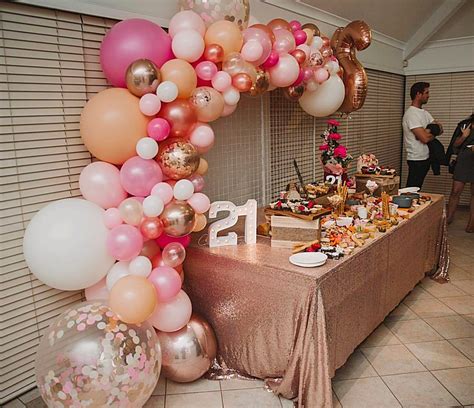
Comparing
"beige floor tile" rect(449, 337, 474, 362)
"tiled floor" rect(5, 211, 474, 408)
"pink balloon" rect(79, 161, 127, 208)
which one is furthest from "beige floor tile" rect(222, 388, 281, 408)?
"beige floor tile" rect(449, 337, 474, 362)

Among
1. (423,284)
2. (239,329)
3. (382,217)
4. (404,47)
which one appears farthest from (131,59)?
(404,47)

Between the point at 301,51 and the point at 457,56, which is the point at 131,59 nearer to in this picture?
the point at 301,51

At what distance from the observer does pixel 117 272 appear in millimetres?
→ 1929

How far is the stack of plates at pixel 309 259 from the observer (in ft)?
6.53

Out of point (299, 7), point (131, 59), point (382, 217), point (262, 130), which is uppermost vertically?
point (299, 7)

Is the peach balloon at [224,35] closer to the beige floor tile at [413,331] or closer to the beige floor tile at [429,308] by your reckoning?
the beige floor tile at [413,331]

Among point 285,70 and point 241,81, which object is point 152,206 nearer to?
point 241,81

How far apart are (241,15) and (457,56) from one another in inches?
180

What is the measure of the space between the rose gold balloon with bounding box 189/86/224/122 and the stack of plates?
79cm

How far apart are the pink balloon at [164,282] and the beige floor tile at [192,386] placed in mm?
560

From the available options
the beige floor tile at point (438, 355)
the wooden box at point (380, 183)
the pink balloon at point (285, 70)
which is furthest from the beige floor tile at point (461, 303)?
the pink balloon at point (285, 70)

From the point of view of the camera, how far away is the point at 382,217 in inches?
111

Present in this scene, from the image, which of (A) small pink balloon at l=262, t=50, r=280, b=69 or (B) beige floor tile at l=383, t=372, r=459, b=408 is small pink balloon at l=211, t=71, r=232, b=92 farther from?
(B) beige floor tile at l=383, t=372, r=459, b=408

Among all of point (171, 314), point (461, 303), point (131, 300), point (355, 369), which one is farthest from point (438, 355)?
point (131, 300)
